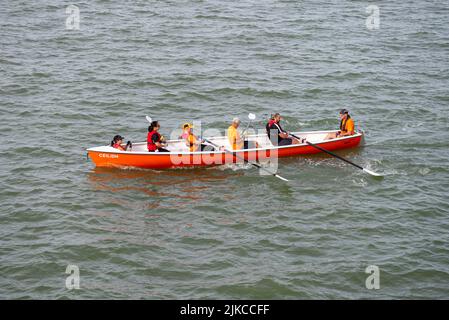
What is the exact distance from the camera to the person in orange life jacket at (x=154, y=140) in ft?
71.7

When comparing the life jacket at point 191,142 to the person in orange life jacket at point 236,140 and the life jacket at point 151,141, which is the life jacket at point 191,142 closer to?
the life jacket at point 151,141

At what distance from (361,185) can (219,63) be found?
13072 millimetres

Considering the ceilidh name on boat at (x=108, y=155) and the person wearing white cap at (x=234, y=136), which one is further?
the person wearing white cap at (x=234, y=136)

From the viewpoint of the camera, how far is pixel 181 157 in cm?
2208

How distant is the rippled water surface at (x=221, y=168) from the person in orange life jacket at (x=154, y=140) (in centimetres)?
87

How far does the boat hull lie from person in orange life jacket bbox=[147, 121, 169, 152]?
0.33 metres

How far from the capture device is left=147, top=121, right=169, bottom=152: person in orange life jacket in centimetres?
2184

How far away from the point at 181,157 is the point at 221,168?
4.93ft

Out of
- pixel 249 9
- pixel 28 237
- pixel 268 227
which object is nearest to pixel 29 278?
pixel 28 237

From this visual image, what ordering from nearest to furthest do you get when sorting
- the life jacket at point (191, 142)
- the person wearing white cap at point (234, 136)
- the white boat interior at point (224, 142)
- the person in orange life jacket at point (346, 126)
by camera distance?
the life jacket at point (191, 142) < the person wearing white cap at point (234, 136) < the white boat interior at point (224, 142) < the person in orange life jacket at point (346, 126)

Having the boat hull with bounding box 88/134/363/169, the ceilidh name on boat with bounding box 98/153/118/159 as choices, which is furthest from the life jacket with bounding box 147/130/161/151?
the ceilidh name on boat with bounding box 98/153/118/159

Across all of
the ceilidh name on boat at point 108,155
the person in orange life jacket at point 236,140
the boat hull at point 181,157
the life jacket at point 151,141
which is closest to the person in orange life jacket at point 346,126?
the boat hull at point 181,157

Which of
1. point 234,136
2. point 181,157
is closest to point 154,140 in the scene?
point 181,157

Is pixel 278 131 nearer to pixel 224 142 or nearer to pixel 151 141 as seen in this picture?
pixel 224 142
